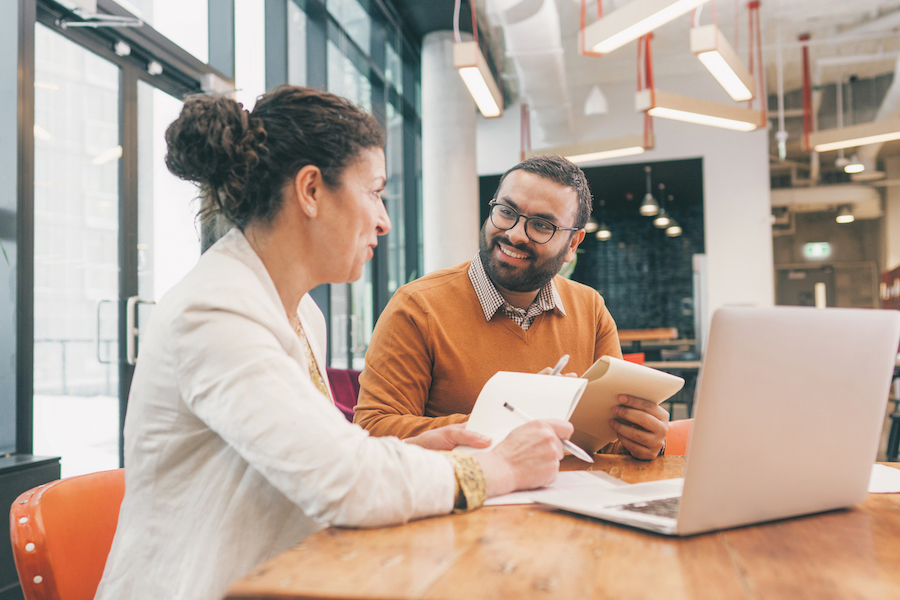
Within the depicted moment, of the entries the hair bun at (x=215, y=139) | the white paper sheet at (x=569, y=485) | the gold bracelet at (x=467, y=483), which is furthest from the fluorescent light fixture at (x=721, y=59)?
the gold bracelet at (x=467, y=483)

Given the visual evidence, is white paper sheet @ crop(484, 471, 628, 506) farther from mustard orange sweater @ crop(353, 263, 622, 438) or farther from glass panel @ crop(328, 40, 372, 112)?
glass panel @ crop(328, 40, 372, 112)

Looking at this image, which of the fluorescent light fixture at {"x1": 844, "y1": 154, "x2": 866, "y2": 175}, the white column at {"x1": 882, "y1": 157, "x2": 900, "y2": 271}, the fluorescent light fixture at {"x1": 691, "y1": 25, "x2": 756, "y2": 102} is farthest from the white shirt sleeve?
the white column at {"x1": 882, "y1": 157, "x2": 900, "y2": 271}

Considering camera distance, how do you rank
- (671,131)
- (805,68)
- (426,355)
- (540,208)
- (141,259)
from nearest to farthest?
(426,355), (540,208), (141,259), (805,68), (671,131)

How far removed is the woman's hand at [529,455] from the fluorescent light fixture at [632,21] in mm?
2574

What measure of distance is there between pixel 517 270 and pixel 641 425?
60cm

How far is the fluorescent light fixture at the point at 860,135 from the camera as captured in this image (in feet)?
17.0

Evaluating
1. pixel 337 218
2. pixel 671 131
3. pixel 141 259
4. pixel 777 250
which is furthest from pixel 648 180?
pixel 337 218

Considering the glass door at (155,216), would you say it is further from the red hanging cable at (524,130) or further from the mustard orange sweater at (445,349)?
the red hanging cable at (524,130)

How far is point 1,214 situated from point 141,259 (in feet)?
2.90

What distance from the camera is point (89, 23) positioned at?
274cm

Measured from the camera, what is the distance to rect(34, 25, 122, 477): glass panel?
8.67ft

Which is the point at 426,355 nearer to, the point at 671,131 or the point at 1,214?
the point at 1,214

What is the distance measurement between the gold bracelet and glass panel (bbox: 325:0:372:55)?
4746 millimetres

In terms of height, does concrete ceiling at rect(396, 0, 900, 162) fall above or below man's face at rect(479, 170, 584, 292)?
above
